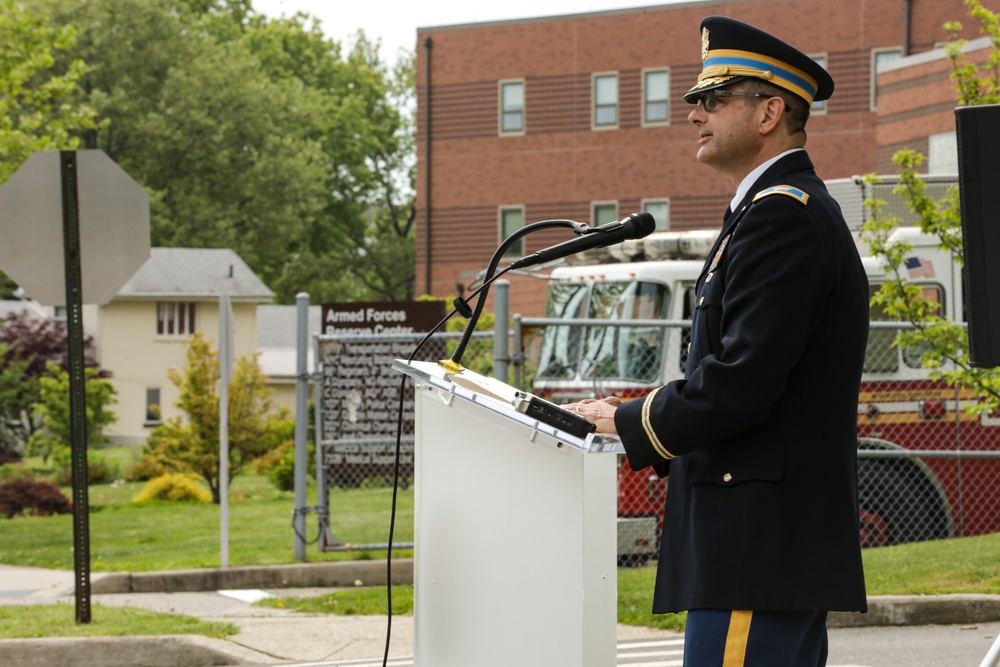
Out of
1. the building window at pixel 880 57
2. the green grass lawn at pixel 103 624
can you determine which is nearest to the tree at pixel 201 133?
the building window at pixel 880 57

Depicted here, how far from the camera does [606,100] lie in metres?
39.6

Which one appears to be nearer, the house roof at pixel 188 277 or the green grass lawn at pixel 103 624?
the green grass lawn at pixel 103 624

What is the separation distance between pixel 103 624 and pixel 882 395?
23.7 ft

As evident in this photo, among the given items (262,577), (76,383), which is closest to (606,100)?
(262,577)

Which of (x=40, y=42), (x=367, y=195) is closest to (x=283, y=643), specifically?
(x=40, y=42)

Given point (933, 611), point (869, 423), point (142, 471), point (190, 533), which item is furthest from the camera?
point (142, 471)

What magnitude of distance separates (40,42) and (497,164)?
22.4 metres

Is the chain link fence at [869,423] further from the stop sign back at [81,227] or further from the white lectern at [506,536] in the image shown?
the white lectern at [506,536]

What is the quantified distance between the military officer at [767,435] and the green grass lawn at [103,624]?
18.6 ft

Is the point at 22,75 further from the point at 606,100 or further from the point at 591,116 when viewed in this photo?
the point at 606,100

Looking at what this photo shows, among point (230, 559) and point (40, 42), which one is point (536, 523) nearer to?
point (230, 559)

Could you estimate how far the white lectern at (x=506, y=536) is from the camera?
3.21 meters

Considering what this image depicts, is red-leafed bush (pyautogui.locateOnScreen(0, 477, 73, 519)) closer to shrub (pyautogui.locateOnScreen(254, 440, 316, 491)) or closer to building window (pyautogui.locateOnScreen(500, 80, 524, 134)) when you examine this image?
shrub (pyautogui.locateOnScreen(254, 440, 316, 491))

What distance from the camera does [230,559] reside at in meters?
13.5
